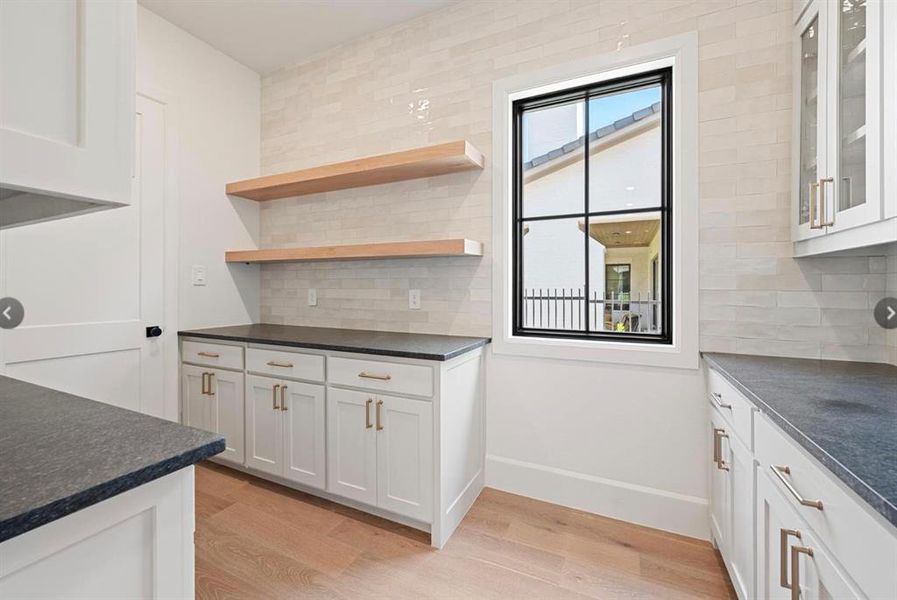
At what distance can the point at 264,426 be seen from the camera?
7.77ft

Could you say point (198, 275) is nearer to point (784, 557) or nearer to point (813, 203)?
point (784, 557)

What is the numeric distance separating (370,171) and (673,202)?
1.69m

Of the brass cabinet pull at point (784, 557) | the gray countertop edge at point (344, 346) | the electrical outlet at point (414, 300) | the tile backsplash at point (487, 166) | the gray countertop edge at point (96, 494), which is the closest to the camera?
the gray countertop edge at point (96, 494)

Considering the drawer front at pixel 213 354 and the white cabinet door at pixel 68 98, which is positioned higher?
Result: the white cabinet door at pixel 68 98

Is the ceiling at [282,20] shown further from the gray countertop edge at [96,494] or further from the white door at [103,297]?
the gray countertop edge at [96,494]

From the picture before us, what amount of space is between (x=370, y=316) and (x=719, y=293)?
2.03 m

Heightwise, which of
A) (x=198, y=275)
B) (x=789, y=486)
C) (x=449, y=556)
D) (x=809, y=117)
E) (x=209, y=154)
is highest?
(x=209, y=154)

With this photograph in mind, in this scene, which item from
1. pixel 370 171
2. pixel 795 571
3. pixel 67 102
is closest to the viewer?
pixel 67 102

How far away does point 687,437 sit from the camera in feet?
6.50

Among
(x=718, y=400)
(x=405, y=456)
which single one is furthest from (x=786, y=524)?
(x=405, y=456)

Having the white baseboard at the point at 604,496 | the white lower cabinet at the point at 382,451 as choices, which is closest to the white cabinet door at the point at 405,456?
the white lower cabinet at the point at 382,451

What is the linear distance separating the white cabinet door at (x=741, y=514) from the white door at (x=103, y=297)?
10.2ft

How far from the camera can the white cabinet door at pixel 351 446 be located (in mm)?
2037

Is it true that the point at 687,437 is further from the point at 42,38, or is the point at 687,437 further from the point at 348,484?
the point at 42,38
